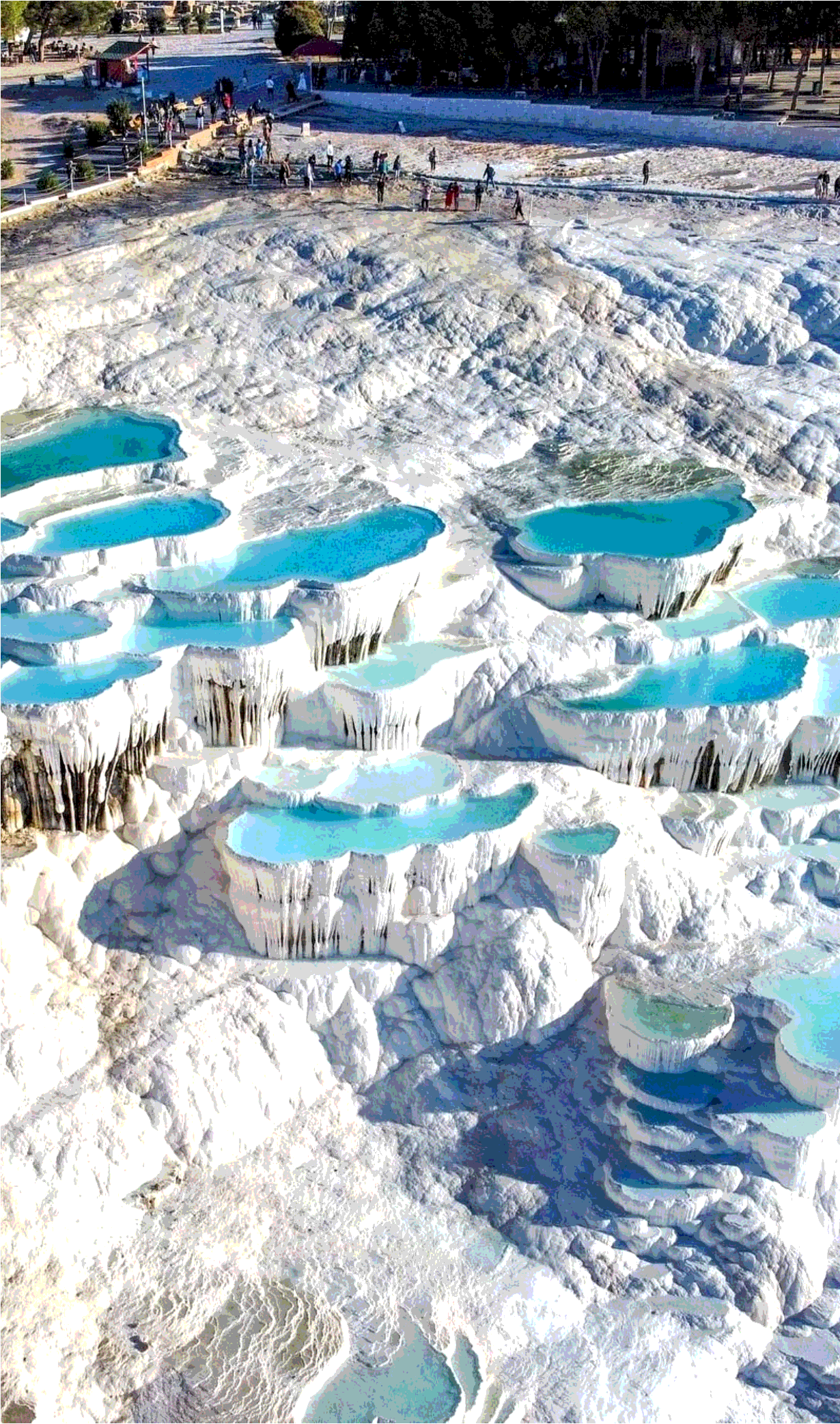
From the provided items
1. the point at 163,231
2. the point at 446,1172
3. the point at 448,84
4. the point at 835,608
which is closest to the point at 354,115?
the point at 448,84

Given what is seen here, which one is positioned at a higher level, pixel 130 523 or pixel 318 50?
pixel 318 50

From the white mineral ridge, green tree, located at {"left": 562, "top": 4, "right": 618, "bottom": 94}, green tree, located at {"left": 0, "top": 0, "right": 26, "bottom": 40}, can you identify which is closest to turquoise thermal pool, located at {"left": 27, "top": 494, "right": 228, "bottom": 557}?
the white mineral ridge

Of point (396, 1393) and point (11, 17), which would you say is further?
point (11, 17)

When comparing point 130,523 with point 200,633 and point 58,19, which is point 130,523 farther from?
point 58,19

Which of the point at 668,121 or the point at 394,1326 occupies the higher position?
the point at 668,121

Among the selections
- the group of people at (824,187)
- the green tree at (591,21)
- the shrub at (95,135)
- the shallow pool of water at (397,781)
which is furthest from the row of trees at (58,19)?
the shallow pool of water at (397,781)

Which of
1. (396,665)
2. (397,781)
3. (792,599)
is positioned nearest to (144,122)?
(396,665)

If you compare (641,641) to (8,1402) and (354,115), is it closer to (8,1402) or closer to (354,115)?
(8,1402)
